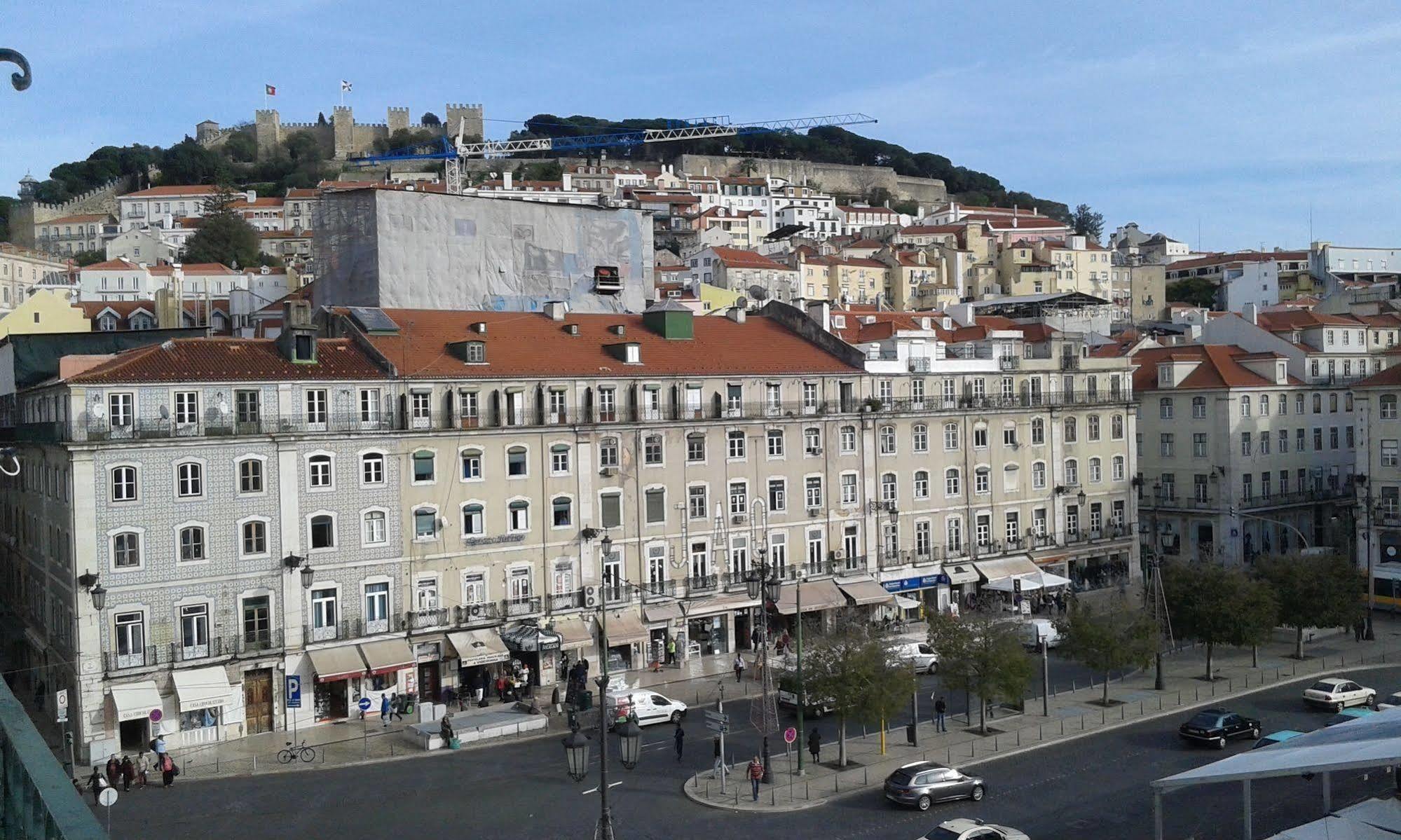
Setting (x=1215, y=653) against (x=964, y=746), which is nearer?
(x=964, y=746)

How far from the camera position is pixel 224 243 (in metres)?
129

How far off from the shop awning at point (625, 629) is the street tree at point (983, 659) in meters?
11.6

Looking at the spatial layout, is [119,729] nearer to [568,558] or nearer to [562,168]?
[568,558]

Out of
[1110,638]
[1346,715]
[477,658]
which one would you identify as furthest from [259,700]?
[1346,715]

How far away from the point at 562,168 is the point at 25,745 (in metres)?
176

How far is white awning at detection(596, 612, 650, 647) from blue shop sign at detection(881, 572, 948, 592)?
37.4 ft

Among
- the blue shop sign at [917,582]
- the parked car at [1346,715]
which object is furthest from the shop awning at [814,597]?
the parked car at [1346,715]

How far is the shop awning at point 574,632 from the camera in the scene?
131 feet

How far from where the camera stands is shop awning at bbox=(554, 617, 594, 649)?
131 ft

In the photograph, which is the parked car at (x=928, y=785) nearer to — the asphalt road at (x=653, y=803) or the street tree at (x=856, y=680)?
the asphalt road at (x=653, y=803)

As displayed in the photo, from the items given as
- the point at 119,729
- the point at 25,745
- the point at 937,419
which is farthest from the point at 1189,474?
the point at 25,745

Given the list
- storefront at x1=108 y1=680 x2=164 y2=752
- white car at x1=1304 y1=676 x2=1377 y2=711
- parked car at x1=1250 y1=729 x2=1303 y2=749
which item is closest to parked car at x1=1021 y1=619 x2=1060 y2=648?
white car at x1=1304 y1=676 x2=1377 y2=711

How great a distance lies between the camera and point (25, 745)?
14.1 feet

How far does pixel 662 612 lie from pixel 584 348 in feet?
33.5
